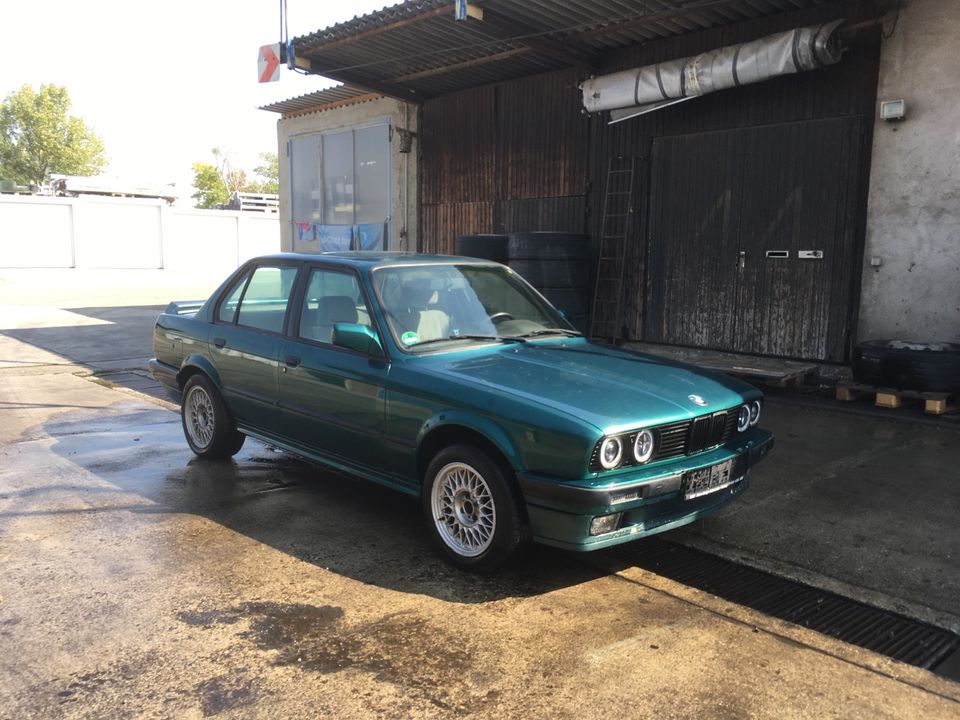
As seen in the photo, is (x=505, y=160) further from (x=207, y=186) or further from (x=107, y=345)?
(x=207, y=186)

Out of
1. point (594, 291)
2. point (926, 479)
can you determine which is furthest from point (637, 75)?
point (926, 479)

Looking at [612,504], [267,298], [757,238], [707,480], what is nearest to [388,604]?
[612,504]

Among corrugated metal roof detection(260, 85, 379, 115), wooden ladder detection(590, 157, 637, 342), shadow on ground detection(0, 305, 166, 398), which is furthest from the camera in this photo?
corrugated metal roof detection(260, 85, 379, 115)

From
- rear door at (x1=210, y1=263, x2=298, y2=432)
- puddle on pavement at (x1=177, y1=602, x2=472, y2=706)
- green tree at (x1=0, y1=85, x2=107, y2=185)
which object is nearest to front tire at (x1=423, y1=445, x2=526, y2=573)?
puddle on pavement at (x1=177, y1=602, x2=472, y2=706)

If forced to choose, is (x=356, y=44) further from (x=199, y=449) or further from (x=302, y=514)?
(x=302, y=514)

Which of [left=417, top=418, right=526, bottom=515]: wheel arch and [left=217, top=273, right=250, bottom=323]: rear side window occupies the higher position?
[left=217, top=273, right=250, bottom=323]: rear side window

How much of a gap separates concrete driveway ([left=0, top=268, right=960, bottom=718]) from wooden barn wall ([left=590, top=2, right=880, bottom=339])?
13.6 feet

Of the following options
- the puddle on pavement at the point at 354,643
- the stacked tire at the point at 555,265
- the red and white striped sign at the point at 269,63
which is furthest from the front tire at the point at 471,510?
the red and white striped sign at the point at 269,63

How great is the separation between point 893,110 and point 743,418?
5193 mm

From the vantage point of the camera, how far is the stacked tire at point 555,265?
31.7 feet

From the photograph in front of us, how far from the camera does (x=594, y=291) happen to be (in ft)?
35.4

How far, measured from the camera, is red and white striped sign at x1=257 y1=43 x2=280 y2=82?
11.0 m

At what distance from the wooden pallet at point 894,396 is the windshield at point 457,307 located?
3.65 meters

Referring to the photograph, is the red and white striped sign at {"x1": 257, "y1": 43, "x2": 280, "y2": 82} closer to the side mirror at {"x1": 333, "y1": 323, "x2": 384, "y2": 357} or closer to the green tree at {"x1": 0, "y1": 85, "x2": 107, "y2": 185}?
the side mirror at {"x1": 333, "y1": 323, "x2": 384, "y2": 357}
